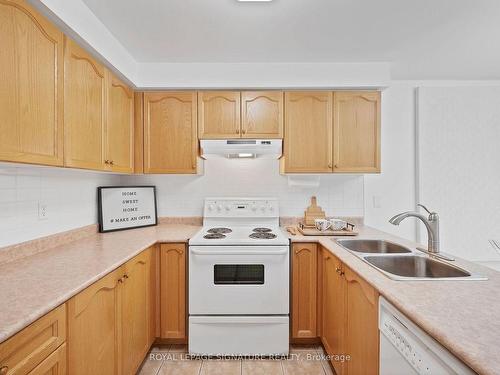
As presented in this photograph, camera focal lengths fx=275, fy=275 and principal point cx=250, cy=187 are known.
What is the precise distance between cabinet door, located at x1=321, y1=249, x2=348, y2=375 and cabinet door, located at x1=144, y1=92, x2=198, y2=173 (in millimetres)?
1357

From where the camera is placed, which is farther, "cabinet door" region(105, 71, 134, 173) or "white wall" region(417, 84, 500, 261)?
"white wall" region(417, 84, 500, 261)

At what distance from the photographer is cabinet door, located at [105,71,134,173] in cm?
196

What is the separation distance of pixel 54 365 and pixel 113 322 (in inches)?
19.2

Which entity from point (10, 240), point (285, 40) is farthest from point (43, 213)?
point (285, 40)

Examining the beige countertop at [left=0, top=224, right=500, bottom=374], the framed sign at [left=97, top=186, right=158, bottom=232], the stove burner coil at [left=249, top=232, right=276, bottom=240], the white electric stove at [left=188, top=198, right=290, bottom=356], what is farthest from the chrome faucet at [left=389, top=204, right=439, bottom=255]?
the framed sign at [left=97, top=186, right=158, bottom=232]

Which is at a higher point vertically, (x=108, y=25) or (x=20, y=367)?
(x=108, y=25)

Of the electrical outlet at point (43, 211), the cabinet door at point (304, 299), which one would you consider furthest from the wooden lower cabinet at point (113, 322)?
the cabinet door at point (304, 299)

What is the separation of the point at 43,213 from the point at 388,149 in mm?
2850

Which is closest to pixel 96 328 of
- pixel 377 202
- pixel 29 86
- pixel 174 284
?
pixel 174 284

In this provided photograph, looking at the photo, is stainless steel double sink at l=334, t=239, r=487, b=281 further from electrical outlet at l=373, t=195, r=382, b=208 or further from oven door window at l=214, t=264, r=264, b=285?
electrical outlet at l=373, t=195, r=382, b=208

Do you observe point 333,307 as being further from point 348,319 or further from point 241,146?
point 241,146

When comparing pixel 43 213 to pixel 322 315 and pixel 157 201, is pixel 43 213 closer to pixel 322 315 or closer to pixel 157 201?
pixel 157 201

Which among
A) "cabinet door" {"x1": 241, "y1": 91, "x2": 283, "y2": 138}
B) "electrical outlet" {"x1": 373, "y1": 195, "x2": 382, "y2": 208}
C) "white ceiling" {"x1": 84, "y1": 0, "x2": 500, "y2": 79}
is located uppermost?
"white ceiling" {"x1": 84, "y1": 0, "x2": 500, "y2": 79}

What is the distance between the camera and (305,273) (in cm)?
207
